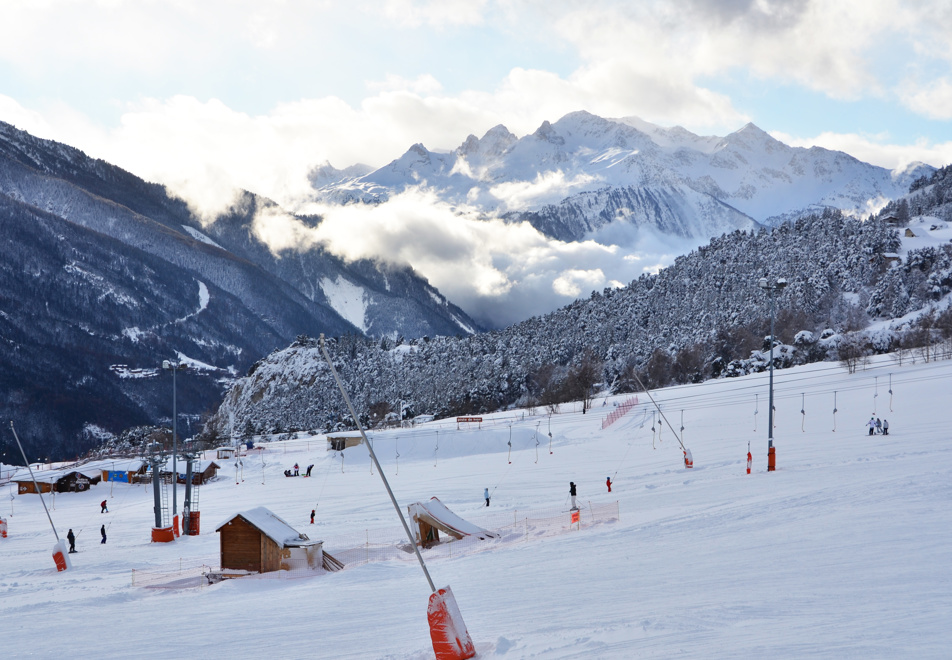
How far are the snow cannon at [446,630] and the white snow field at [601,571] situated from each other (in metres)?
0.61

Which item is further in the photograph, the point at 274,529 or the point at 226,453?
the point at 226,453

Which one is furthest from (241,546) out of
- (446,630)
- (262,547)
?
(446,630)

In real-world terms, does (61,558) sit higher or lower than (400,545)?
lower

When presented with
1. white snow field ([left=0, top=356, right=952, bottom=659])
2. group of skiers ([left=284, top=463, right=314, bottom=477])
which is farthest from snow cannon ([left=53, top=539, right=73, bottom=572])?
group of skiers ([left=284, top=463, right=314, bottom=477])

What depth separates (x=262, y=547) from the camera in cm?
2436

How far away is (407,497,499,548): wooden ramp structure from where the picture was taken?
26141mm

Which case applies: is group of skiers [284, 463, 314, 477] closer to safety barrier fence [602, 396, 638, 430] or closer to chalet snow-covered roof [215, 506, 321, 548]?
safety barrier fence [602, 396, 638, 430]

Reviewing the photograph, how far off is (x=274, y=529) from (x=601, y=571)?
1203 centimetres

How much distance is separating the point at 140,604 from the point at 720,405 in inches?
1957

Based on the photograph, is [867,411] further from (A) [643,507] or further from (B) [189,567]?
(B) [189,567]

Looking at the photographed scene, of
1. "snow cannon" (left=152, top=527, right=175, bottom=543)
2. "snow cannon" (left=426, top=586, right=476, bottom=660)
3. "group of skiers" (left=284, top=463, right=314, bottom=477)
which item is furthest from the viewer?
"group of skiers" (left=284, top=463, right=314, bottom=477)

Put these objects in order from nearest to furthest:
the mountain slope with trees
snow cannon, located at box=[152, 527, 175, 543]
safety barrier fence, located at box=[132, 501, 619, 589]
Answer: safety barrier fence, located at box=[132, 501, 619, 589] < snow cannon, located at box=[152, 527, 175, 543] < the mountain slope with trees

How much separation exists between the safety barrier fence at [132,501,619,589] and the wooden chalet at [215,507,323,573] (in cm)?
39

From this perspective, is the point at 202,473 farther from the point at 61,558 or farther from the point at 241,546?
the point at 241,546
